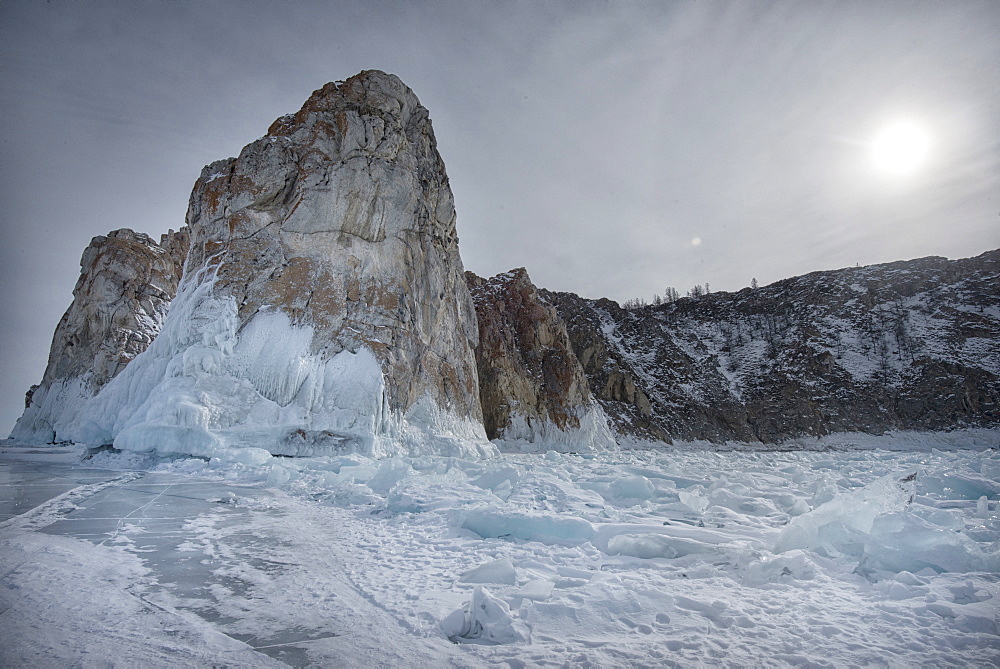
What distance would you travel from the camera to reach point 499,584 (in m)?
3.63

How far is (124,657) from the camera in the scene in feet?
7.26

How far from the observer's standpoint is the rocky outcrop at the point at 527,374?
1339 inches

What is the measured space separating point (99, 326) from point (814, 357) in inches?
2868

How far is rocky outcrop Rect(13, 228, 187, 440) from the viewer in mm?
34375

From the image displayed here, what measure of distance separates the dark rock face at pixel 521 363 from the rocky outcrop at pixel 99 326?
91.5 feet

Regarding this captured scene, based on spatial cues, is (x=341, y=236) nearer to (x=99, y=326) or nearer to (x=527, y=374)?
(x=527, y=374)

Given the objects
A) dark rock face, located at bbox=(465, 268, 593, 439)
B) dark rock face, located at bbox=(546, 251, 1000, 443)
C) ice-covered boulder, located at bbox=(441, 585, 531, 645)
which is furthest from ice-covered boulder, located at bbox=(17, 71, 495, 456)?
dark rock face, located at bbox=(546, 251, 1000, 443)

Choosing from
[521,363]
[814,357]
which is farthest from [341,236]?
[814,357]

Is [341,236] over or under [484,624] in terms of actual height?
over

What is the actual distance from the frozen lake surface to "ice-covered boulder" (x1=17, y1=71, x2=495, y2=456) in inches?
353

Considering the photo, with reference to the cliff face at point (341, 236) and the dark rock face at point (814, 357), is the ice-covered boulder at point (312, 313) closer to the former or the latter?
the cliff face at point (341, 236)

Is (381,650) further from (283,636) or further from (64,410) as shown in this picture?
(64,410)

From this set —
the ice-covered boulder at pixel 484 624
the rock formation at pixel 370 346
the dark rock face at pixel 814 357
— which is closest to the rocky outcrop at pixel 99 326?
the rock formation at pixel 370 346

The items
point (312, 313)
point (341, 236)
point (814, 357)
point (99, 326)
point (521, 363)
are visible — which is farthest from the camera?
point (814, 357)
